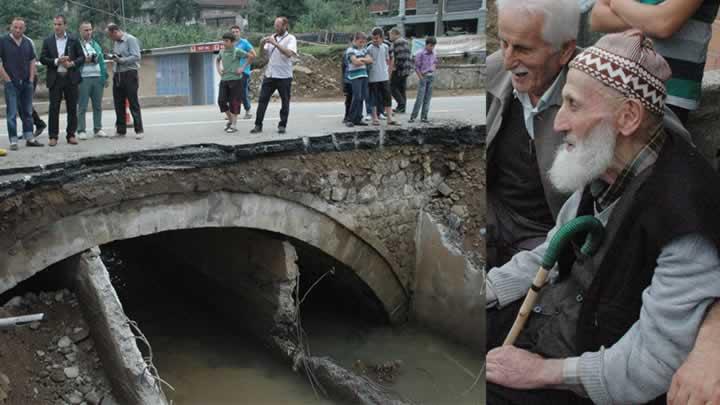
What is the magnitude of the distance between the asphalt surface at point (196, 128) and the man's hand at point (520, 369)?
111 inches

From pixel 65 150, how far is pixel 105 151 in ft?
1.07

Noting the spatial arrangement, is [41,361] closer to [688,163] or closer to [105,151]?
[105,151]

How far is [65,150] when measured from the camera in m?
4.54

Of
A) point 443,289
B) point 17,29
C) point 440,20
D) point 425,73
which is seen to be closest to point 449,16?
point 440,20

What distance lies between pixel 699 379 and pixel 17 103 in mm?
4736

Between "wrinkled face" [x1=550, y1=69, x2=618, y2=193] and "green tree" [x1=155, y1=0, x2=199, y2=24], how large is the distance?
184 inches

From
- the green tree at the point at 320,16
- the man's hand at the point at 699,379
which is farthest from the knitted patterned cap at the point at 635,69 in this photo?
the green tree at the point at 320,16

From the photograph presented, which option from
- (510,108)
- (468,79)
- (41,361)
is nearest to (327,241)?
(41,361)

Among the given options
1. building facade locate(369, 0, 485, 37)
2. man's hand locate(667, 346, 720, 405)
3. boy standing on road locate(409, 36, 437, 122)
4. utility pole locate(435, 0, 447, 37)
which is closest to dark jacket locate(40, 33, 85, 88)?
boy standing on road locate(409, 36, 437, 122)

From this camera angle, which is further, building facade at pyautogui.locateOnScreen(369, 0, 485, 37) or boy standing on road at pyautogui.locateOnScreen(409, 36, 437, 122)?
boy standing on road at pyautogui.locateOnScreen(409, 36, 437, 122)

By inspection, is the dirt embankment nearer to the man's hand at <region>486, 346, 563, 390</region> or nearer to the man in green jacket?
the man in green jacket

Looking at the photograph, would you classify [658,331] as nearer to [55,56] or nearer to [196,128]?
[55,56]

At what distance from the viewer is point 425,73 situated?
2.99m

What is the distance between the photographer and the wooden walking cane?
0.91 metres
